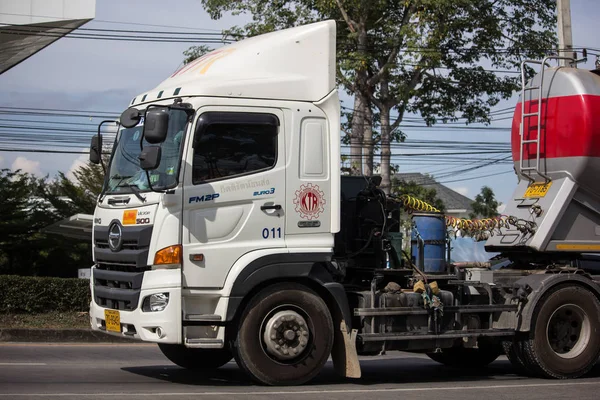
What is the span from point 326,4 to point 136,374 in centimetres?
1498

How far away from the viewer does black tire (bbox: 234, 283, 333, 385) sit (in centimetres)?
858

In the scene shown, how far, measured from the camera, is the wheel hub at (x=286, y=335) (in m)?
8.67

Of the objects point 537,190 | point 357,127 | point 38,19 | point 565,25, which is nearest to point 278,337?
point 537,190

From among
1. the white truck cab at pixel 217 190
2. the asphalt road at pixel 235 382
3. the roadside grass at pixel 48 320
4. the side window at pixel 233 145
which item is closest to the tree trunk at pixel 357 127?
the roadside grass at pixel 48 320

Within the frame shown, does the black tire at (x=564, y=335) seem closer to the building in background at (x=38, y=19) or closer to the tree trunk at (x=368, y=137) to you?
the tree trunk at (x=368, y=137)

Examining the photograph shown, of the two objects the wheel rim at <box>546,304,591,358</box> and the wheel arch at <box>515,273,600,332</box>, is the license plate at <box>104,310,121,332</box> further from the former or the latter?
the wheel rim at <box>546,304,591,358</box>

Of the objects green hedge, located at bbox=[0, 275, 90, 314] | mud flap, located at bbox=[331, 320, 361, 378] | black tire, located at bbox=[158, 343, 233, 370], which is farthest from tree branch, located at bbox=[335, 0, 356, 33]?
mud flap, located at bbox=[331, 320, 361, 378]

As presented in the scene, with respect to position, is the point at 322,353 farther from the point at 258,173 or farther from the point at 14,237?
the point at 14,237

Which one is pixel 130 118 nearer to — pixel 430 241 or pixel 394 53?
pixel 430 241

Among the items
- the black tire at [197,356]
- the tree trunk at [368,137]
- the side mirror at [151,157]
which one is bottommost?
the black tire at [197,356]

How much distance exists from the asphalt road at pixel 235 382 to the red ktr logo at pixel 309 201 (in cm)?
183

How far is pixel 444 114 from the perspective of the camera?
25.3 meters

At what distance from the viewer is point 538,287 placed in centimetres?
997

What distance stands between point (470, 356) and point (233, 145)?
490 centimetres
